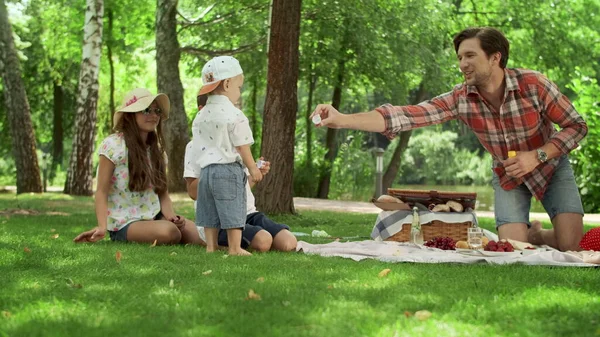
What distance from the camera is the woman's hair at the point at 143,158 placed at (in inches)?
280

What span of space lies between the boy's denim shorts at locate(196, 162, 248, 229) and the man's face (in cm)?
195

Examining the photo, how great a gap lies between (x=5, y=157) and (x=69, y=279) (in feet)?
112

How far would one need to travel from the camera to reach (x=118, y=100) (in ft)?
104

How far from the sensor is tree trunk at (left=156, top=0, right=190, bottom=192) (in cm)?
1917

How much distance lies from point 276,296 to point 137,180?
3184mm

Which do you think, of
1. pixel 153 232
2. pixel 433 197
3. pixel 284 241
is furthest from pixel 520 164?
pixel 153 232

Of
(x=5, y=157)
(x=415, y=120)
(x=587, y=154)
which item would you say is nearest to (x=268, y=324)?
(x=415, y=120)

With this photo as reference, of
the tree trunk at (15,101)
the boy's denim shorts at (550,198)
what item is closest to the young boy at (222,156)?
the boy's denim shorts at (550,198)

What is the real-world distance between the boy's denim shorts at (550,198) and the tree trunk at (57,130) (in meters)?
25.9

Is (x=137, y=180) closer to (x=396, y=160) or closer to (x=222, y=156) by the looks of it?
(x=222, y=156)

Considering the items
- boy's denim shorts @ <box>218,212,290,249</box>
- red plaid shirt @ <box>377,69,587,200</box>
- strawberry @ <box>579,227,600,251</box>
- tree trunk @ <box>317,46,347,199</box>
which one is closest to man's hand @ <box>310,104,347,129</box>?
red plaid shirt @ <box>377,69,587,200</box>

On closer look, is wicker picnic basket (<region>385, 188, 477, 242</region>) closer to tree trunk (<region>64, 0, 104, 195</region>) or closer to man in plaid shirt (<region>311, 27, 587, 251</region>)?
man in plaid shirt (<region>311, 27, 587, 251</region>)

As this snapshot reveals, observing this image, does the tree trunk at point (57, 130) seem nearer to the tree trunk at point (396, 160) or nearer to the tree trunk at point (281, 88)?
the tree trunk at point (396, 160)

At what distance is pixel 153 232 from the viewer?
7.10m
